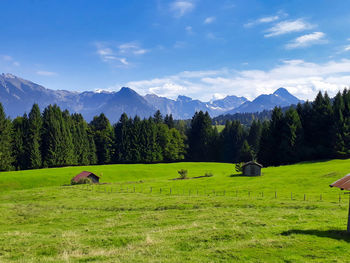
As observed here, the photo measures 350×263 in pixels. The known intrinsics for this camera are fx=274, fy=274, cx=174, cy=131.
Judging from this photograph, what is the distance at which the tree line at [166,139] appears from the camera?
90.9 metres

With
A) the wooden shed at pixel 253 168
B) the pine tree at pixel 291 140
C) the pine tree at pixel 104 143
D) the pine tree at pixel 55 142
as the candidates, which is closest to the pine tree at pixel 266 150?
the pine tree at pixel 291 140

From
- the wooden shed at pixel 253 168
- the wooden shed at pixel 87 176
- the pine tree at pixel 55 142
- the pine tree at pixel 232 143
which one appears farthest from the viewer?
the pine tree at pixel 232 143

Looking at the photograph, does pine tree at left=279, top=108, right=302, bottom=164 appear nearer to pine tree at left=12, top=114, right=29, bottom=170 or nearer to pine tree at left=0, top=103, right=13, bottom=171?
pine tree at left=12, top=114, right=29, bottom=170

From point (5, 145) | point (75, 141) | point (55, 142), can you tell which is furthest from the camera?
point (75, 141)

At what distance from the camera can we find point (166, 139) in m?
129

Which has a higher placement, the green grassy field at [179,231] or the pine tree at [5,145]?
the pine tree at [5,145]

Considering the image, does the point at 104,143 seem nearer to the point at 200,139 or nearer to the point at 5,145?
the point at 5,145

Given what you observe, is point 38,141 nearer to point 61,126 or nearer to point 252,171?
point 61,126

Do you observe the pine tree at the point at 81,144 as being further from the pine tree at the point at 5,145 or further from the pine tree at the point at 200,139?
the pine tree at the point at 200,139

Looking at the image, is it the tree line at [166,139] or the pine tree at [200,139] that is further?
the pine tree at [200,139]

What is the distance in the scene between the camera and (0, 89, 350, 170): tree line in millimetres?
90938

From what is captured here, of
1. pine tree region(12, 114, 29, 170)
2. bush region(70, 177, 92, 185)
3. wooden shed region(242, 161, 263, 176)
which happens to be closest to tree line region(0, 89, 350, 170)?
pine tree region(12, 114, 29, 170)

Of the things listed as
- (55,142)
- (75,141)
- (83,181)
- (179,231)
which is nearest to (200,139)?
(75,141)

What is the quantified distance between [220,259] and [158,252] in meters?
3.51
